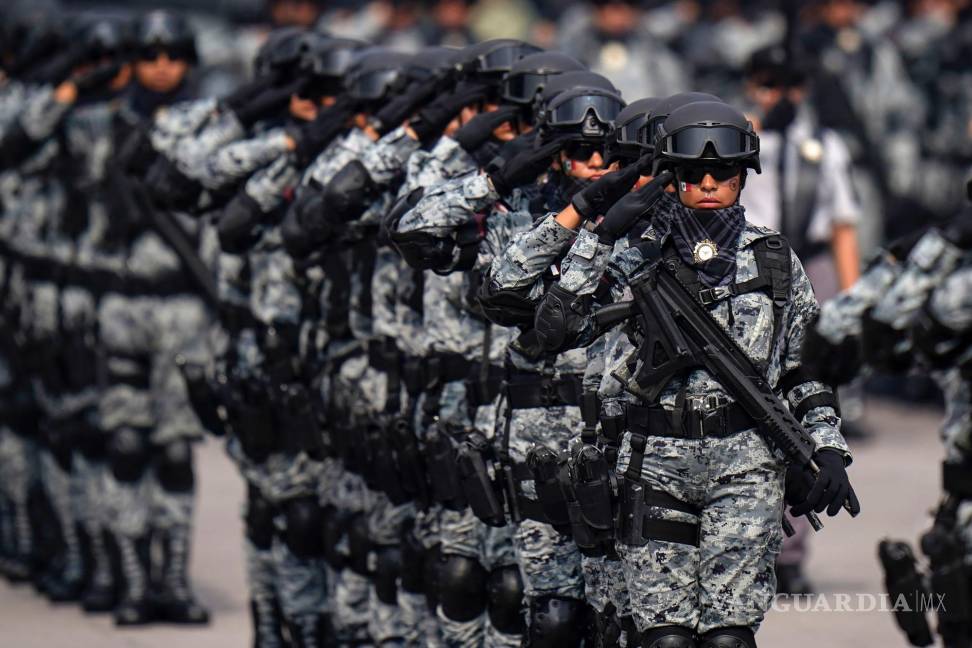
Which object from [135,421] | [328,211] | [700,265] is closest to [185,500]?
[135,421]

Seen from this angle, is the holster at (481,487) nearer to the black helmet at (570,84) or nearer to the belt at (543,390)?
the belt at (543,390)

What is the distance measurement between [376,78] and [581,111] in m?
2.06

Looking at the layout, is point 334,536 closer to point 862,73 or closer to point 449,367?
point 449,367

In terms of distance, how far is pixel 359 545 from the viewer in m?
10.2

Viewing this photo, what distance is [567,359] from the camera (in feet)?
28.6

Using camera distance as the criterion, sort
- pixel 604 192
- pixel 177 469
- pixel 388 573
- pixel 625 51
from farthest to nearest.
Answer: pixel 625 51, pixel 177 469, pixel 388 573, pixel 604 192

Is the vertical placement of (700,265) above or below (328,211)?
below

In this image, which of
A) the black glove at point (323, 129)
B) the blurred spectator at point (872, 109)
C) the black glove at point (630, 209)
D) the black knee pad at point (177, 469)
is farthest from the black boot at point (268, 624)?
the blurred spectator at point (872, 109)

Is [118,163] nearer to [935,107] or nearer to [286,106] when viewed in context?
[286,106]

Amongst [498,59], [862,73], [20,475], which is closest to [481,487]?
[498,59]

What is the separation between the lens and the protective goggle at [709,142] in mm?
7719

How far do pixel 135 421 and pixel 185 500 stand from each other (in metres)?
0.47

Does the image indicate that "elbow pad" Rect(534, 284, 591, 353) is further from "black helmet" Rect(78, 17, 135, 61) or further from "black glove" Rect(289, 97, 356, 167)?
"black helmet" Rect(78, 17, 135, 61)

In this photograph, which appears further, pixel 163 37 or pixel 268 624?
pixel 163 37
